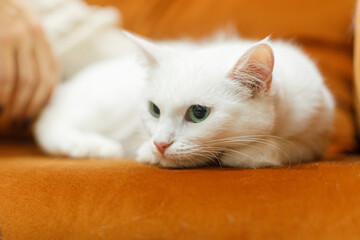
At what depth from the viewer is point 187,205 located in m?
0.82

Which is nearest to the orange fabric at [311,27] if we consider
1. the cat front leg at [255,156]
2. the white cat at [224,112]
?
the white cat at [224,112]

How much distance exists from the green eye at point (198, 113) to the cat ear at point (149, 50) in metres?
0.26

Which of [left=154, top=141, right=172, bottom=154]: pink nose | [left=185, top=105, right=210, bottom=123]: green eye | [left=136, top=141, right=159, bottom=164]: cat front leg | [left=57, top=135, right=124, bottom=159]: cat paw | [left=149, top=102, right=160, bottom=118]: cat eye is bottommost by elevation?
[left=57, top=135, right=124, bottom=159]: cat paw

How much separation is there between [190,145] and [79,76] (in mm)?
882

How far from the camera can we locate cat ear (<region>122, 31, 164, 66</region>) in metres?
1.20

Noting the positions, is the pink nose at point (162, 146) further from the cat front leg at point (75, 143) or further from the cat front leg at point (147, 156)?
the cat front leg at point (75, 143)

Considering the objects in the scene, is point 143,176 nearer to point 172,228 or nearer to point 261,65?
point 172,228

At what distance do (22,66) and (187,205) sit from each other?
1037 mm

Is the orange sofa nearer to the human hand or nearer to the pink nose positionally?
the pink nose

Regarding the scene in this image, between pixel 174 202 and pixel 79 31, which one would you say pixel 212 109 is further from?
pixel 79 31

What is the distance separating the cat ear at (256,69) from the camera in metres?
0.98

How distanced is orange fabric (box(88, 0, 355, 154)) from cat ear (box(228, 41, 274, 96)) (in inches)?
29.4

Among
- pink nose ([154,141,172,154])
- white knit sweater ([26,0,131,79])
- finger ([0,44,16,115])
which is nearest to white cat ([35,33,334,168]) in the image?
pink nose ([154,141,172,154])

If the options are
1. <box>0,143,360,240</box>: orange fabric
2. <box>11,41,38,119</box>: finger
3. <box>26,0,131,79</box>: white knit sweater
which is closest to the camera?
<box>0,143,360,240</box>: orange fabric
